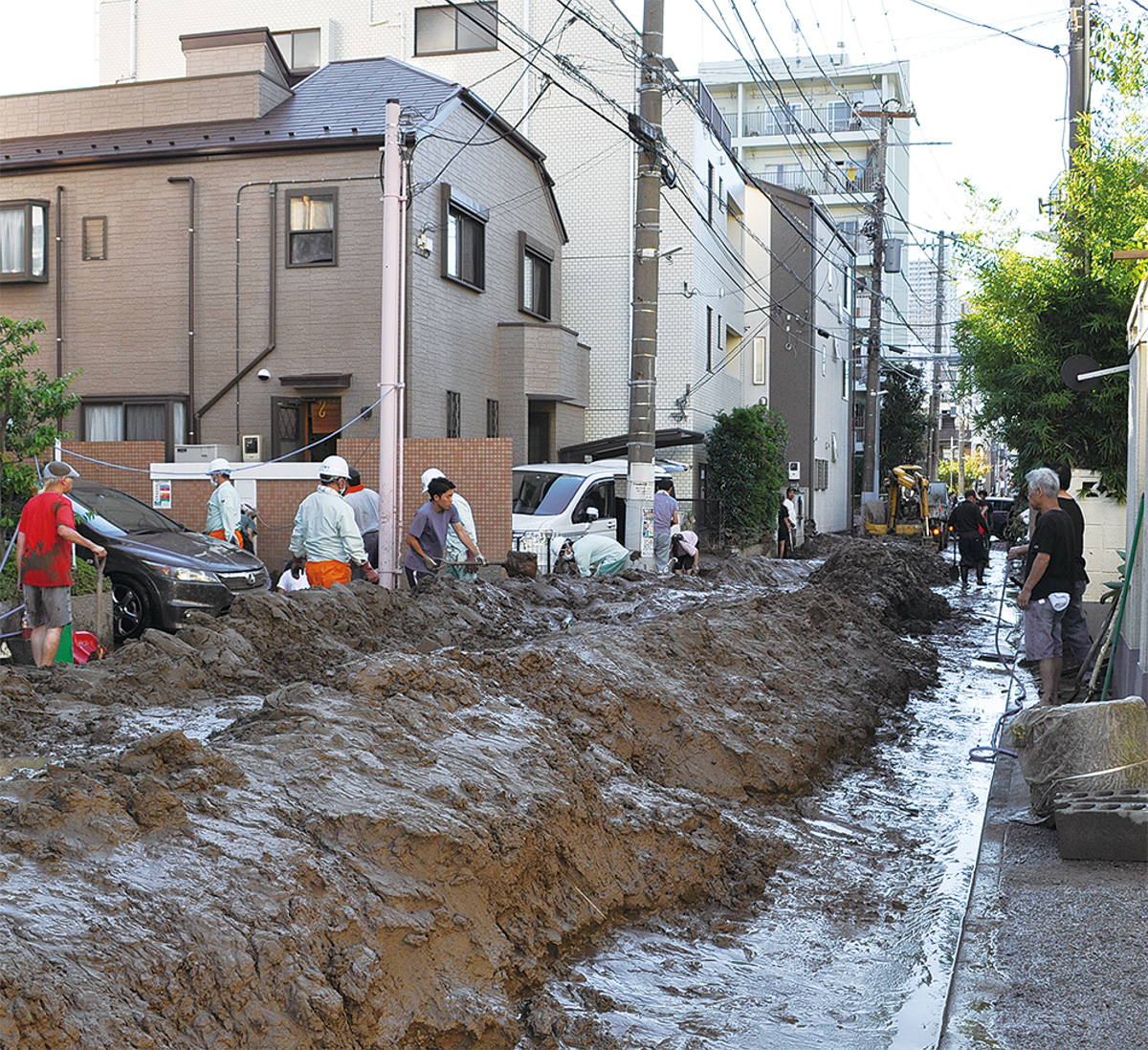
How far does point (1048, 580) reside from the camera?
902 cm

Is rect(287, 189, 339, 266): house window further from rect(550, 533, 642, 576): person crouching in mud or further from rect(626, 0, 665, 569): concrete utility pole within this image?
rect(550, 533, 642, 576): person crouching in mud

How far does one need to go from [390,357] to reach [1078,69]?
32.4 ft

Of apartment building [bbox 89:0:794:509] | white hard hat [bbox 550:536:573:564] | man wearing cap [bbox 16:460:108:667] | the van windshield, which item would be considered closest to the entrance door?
the van windshield

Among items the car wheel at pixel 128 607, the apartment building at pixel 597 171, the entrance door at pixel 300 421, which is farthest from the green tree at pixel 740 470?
the car wheel at pixel 128 607

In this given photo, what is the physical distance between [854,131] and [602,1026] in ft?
225

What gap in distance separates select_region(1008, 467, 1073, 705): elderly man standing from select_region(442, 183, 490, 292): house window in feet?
44.1

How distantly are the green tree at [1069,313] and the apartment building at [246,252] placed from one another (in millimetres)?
8835

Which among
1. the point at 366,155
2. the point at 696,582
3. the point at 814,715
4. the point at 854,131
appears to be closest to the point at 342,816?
the point at 814,715

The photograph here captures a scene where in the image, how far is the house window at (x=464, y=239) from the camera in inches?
812

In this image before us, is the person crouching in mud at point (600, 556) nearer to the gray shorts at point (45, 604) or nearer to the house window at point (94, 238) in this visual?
the gray shorts at point (45, 604)

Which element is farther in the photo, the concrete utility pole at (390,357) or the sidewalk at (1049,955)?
the concrete utility pole at (390,357)

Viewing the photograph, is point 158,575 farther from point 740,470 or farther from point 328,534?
point 740,470

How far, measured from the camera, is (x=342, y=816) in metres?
4.34

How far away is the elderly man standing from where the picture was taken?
8.88 meters
